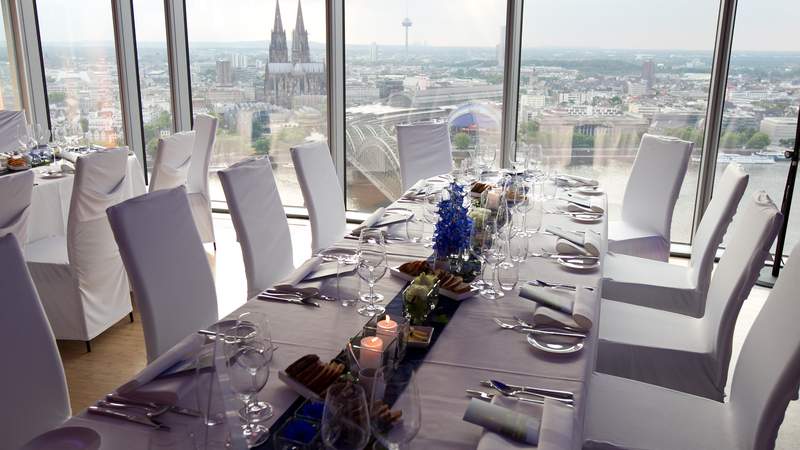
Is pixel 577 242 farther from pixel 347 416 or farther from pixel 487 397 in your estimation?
pixel 347 416

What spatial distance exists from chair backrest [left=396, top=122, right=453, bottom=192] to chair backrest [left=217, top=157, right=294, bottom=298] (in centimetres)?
163

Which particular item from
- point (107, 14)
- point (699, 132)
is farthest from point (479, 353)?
point (107, 14)

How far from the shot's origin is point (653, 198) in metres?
4.10

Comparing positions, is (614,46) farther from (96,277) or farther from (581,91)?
(96,277)

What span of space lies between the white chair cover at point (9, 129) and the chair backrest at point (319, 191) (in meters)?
3.16

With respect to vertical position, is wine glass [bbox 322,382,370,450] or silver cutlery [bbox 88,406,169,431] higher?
wine glass [bbox 322,382,370,450]

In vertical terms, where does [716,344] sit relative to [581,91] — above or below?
below

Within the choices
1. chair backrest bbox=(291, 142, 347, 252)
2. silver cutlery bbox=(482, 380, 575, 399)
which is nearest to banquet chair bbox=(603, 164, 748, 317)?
chair backrest bbox=(291, 142, 347, 252)

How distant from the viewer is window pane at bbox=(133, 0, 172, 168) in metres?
6.10

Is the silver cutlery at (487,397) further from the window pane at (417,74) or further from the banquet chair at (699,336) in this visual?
the window pane at (417,74)

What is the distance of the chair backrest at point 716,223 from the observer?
9.34 feet

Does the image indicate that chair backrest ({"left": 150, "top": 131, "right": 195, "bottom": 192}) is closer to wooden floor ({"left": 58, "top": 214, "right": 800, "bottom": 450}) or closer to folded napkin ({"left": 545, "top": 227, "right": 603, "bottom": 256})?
wooden floor ({"left": 58, "top": 214, "right": 800, "bottom": 450})

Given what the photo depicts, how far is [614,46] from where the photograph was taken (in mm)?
5262

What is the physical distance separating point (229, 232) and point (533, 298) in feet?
13.4
